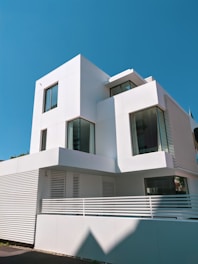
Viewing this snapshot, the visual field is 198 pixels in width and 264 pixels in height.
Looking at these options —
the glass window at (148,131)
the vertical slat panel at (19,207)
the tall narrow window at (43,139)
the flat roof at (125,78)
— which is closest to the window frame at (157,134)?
the glass window at (148,131)

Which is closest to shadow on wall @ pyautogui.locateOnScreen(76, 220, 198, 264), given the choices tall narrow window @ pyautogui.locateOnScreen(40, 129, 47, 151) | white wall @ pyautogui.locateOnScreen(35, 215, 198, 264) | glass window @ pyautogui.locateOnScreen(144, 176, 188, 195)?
white wall @ pyautogui.locateOnScreen(35, 215, 198, 264)

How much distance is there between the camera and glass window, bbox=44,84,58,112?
12477 mm

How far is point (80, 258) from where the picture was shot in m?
6.10

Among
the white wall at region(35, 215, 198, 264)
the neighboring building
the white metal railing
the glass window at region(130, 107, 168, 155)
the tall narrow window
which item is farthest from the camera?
the tall narrow window

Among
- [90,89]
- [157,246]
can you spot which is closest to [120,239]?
[157,246]

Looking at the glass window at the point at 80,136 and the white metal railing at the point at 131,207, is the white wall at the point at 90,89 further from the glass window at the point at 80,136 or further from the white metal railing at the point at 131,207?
the white metal railing at the point at 131,207

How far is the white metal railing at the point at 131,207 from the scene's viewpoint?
5.40 m

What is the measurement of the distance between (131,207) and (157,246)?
1.65 m

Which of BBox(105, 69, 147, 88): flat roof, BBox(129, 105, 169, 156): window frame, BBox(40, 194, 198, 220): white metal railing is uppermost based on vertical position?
BBox(105, 69, 147, 88): flat roof

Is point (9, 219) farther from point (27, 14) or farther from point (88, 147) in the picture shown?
point (27, 14)

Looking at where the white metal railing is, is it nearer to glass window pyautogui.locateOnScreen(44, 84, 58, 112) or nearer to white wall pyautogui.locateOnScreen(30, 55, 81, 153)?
white wall pyautogui.locateOnScreen(30, 55, 81, 153)

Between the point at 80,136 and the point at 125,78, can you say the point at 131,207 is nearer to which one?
the point at 80,136

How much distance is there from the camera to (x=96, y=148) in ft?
35.4

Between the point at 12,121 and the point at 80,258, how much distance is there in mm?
16076
